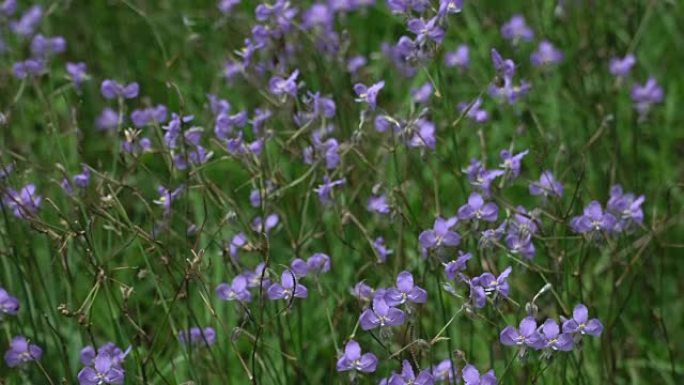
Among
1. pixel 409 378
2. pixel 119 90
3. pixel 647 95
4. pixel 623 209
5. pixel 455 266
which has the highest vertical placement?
pixel 119 90

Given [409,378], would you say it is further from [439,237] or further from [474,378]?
[439,237]

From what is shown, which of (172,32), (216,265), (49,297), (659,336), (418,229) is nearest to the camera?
(418,229)

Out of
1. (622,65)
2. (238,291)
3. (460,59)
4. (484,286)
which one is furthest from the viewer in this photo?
(460,59)

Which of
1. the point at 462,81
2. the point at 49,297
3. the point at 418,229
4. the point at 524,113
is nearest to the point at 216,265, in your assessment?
the point at 49,297

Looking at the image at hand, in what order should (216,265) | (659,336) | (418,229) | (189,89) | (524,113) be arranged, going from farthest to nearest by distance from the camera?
(189,89) < (524,113) < (216,265) < (659,336) < (418,229)

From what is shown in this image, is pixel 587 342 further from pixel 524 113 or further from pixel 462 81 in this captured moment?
pixel 462 81

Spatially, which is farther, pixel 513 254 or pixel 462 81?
pixel 462 81

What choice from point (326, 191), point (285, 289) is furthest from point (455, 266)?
point (326, 191)
